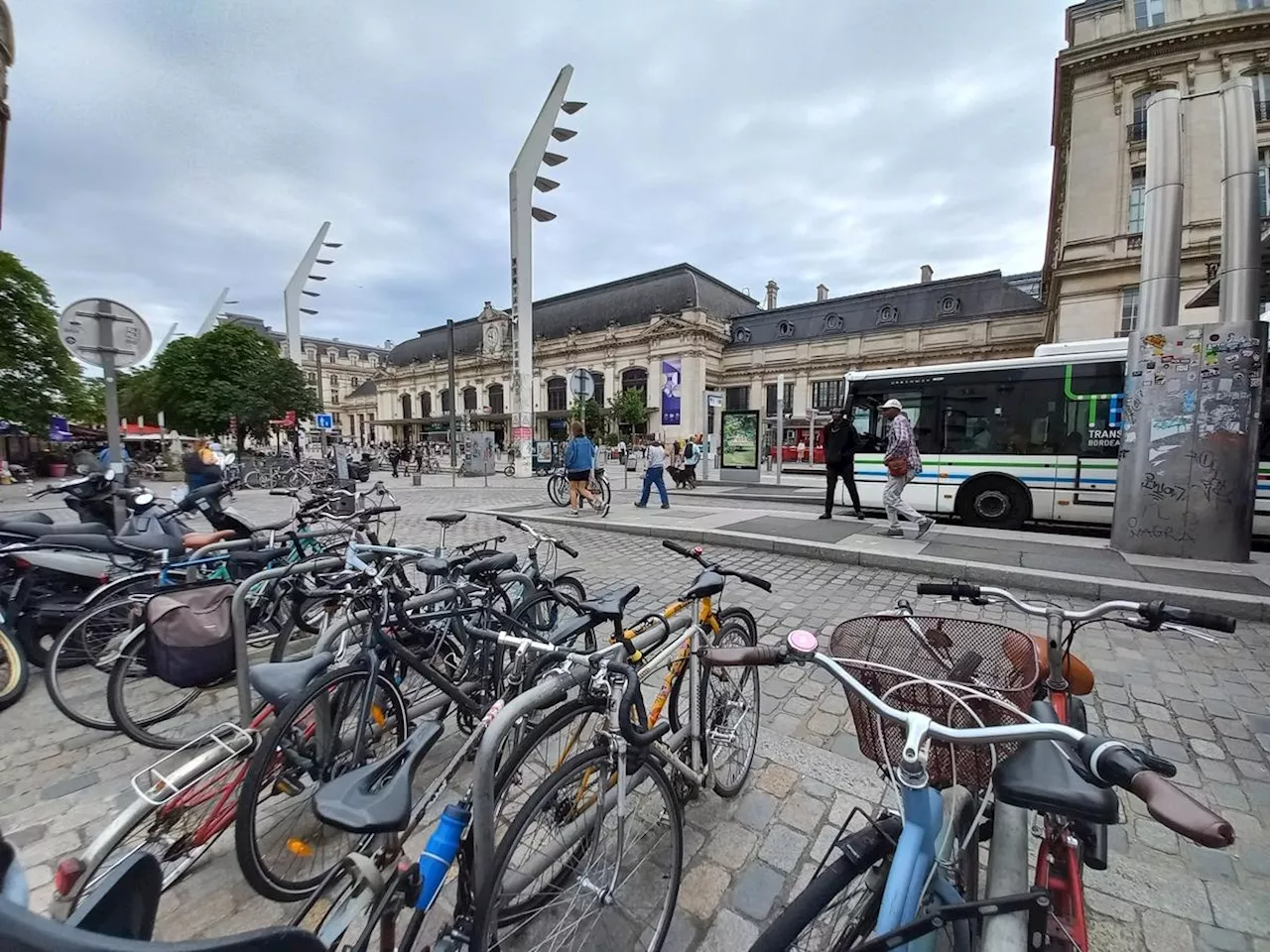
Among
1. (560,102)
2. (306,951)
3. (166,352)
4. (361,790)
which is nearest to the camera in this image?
(306,951)

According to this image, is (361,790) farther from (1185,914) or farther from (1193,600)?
(1193,600)

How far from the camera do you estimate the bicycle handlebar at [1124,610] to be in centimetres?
159

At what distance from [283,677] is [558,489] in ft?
35.4

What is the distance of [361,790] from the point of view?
1.37 metres

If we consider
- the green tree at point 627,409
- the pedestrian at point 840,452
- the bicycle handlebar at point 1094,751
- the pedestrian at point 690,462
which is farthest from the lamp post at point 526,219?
the green tree at point 627,409

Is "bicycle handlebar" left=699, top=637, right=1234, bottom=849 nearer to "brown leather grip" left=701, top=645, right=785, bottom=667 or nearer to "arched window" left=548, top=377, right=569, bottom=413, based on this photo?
"brown leather grip" left=701, top=645, right=785, bottom=667

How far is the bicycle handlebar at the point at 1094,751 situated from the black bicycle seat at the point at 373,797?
88cm

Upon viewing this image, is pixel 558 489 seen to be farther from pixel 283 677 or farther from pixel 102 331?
pixel 283 677

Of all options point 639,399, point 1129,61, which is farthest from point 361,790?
point 639,399

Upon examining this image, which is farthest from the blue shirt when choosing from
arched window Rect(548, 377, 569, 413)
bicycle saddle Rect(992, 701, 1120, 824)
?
arched window Rect(548, 377, 569, 413)

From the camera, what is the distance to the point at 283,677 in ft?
6.86

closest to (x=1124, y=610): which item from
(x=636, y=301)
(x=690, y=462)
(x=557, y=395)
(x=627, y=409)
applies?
(x=690, y=462)

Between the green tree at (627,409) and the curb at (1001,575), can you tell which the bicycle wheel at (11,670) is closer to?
the curb at (1001,575)

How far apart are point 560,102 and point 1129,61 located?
22.5m
